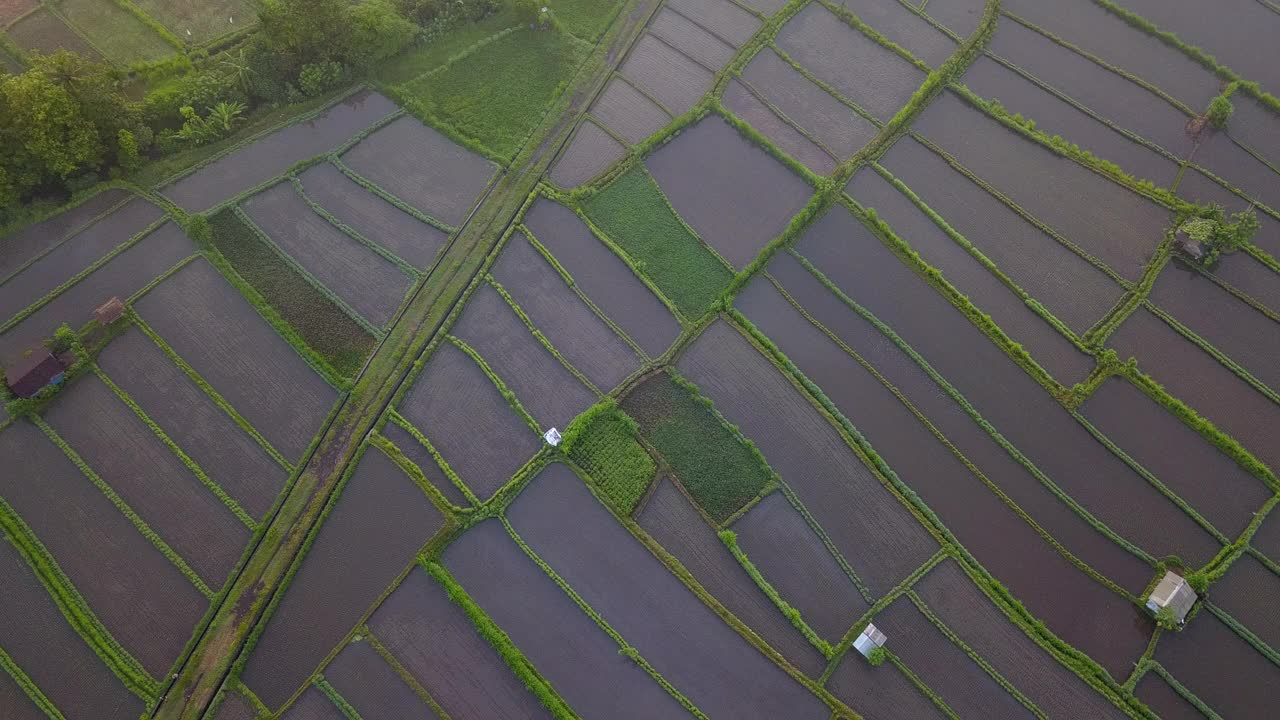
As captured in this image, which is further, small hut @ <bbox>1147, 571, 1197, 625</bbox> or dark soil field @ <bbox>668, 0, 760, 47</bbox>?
dark soil field @ <bbox>668, 0, 760, 47</bbox>

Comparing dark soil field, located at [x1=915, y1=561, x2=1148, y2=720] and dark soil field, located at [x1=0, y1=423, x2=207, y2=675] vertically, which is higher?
dark soil field, located at [x1=915, y1=561, x2=1148, y2=720]

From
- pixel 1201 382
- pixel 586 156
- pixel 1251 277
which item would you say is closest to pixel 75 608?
pixel 586 156

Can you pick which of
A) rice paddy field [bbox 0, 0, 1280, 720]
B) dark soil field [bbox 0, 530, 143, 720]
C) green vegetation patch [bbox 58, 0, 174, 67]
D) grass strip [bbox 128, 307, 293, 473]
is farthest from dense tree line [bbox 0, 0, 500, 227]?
dark soil field [bbox 0, 530, 143, 720]

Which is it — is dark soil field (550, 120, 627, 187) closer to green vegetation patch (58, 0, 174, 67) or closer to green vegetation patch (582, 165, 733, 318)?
green vegetation patch (582, 165, 733, 318)

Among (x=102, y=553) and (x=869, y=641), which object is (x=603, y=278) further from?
(x=102, y=553)

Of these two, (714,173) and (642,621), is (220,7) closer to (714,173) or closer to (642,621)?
(714,173)

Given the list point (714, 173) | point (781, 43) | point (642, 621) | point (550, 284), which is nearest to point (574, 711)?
point (642, 621)

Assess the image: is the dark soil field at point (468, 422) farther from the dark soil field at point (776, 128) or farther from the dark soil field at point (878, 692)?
the dark soil field at point (776, 128)
